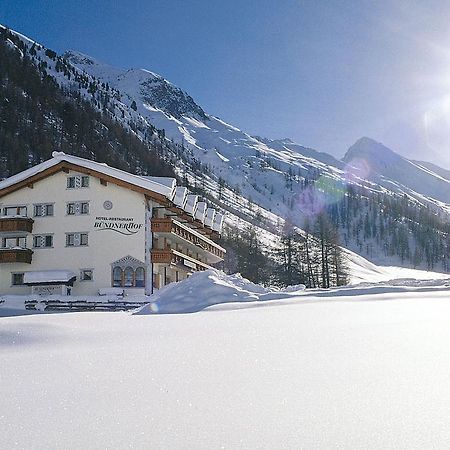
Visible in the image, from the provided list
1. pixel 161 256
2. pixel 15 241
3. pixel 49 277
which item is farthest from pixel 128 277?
pixel 15 241

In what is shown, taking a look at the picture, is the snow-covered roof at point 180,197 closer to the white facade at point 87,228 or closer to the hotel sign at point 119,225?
the white facade at point 87,228

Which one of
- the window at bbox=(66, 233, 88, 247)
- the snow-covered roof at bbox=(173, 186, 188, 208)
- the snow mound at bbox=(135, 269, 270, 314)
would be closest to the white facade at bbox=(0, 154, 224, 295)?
the window at bbox=(66, 233, 88, 247)

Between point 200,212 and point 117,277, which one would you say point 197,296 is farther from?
point 200,212

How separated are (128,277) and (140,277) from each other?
2.89ft

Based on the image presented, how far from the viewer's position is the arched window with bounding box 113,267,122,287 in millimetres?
38000

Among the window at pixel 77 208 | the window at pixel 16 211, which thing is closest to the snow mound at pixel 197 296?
the window at pixel 77 208

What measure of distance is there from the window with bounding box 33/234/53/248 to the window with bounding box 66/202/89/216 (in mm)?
2330

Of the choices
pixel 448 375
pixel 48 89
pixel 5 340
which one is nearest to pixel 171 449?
pixel 448 375

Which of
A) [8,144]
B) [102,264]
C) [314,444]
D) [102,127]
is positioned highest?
[102,127]

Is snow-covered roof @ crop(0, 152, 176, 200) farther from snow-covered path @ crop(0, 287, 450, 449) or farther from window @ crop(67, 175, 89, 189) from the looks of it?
snow-covered path @ crop(0, 287, 450, 449)

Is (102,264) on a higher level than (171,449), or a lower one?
higher

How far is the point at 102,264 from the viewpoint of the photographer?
38.3 m

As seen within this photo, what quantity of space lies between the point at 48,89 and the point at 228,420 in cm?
14918

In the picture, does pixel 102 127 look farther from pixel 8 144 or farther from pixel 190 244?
pixel 190 244
